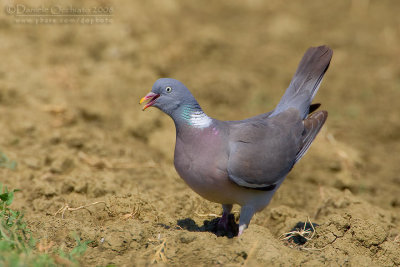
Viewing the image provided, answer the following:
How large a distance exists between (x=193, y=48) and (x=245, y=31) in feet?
5.61

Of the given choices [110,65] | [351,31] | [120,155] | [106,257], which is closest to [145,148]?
[120,155]

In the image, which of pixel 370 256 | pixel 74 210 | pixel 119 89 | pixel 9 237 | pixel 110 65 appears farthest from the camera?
pixel 110 65

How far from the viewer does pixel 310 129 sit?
4.93 metres

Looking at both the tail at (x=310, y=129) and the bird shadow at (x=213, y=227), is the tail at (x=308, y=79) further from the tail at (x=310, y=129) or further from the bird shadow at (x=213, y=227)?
the bird shadow at (x=213, y=227)

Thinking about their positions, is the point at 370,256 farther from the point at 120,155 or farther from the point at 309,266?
the point at 120,155

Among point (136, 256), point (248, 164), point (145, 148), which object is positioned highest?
point (248, 164)

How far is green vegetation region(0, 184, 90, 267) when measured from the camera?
299cm

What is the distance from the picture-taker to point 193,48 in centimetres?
925

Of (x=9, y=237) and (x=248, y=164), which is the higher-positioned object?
(x=248, y=164)

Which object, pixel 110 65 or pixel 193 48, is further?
pixel 193 48

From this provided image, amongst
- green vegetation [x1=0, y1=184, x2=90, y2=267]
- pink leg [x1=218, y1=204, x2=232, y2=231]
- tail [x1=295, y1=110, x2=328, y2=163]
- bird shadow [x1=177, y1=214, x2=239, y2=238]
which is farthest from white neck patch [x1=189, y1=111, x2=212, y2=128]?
green vegetation [x1=0, y1=184, x2=90, y2=267]

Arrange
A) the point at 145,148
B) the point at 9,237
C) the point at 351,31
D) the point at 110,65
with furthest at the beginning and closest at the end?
the point at 351,31 → the point at 110,65 → the point at 145,148 → the point at 9,237

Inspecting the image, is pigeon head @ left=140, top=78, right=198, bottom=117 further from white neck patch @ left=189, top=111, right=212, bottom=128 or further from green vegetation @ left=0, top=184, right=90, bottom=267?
green vegetation @ left=0, top=184, right=90, bottom=267

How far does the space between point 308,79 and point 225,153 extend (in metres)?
1.66
